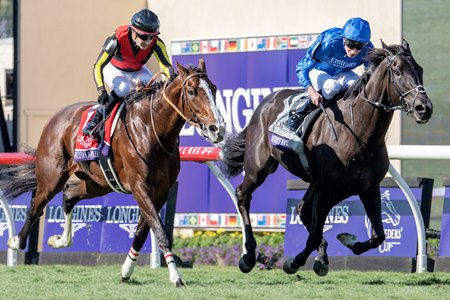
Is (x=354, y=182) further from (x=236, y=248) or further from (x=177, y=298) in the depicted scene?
(x=236, y=248)

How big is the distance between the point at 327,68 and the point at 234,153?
4.58 ft

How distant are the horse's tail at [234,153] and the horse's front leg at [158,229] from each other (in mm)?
1644

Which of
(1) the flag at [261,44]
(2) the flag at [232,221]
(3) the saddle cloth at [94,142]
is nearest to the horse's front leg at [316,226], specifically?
(3) the saddle cloth at [94,142]

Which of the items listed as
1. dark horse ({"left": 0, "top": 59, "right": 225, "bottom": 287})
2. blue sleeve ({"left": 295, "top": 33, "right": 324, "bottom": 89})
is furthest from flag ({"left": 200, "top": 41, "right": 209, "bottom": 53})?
blue sleeve ({"left": 295, "top": 33, "right": 324, "bottom": 89})

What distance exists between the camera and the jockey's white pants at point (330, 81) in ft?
28.2

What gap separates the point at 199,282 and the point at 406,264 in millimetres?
1878

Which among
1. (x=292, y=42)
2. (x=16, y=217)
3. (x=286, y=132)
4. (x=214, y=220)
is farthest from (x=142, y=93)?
(x=214, y=220)

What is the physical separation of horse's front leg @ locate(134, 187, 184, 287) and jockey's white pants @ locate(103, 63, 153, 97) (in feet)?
3.19

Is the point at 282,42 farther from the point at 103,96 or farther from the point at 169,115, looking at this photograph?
the point at 169,115

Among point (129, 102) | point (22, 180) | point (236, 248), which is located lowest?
point (236, 248)

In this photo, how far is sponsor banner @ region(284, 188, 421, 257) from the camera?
962 cm

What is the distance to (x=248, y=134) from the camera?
9.66m

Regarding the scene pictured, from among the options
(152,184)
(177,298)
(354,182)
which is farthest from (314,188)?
(177,298)

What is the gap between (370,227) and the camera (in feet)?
32.0
